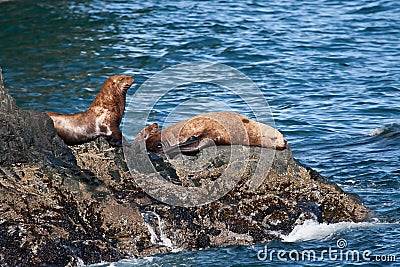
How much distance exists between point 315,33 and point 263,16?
7.64 feet

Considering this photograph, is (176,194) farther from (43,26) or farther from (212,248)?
(43,26)

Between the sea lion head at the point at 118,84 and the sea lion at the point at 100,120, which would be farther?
the sea lion head at the point at 118,84

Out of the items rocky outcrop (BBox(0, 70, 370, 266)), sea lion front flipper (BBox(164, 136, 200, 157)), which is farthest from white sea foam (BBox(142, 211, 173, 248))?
sea lion front flipper (BBox(164, 136, 200, 157))

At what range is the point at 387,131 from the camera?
11.9 meters

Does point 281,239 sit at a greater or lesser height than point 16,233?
lesser

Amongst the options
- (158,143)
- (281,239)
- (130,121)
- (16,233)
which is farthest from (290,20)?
(16,233)

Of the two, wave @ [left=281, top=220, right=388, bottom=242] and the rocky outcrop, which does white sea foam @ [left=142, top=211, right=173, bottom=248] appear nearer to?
the rocky outcrop

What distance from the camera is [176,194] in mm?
7184

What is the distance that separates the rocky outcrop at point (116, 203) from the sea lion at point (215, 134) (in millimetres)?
864

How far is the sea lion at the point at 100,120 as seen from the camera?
864 centimetres

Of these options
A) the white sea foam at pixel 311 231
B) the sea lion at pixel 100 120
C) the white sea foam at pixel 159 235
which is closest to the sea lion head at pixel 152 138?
the sea lion at pixel 100 120

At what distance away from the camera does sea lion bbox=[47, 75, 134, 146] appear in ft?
28.3

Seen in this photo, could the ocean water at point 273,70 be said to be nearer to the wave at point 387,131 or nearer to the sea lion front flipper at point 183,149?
the wave at point 387,131

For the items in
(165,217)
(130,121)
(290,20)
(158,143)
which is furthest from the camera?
(290,20)
